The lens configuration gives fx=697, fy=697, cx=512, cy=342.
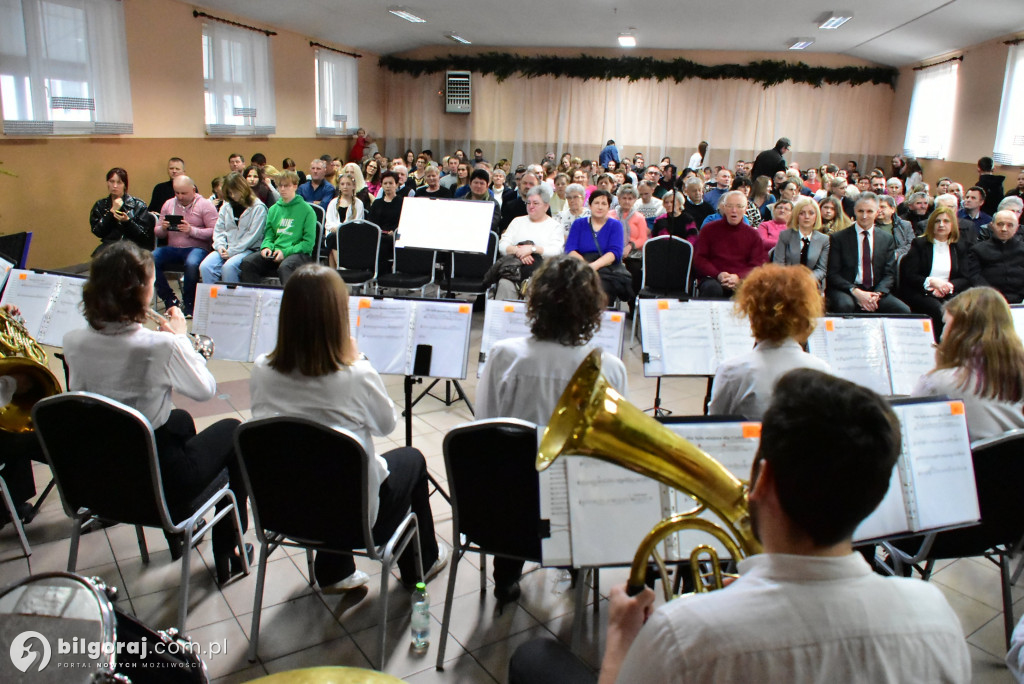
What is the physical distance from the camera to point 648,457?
1.24 meters

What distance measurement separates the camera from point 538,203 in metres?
5.73

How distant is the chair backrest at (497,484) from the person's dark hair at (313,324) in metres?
0.47

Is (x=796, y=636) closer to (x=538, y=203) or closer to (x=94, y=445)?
(x=94, y=445)

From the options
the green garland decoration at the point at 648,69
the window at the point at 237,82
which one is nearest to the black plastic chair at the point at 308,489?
the window at the point at 237,82

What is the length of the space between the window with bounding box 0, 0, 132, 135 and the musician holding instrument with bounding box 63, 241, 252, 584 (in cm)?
594

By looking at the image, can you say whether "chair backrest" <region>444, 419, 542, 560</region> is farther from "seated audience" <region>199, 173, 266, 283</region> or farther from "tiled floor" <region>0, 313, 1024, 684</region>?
"seated audience" <region>199, 173, 266, 283</region>

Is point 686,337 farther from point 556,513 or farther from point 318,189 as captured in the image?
point 318,189

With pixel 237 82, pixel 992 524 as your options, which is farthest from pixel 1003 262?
pixel 237 82

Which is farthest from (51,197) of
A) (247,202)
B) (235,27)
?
(235,27)

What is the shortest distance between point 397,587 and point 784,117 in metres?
14.8

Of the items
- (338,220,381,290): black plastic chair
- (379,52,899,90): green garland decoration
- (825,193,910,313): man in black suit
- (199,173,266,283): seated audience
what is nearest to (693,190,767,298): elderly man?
(825,193,910,313): man in black suit

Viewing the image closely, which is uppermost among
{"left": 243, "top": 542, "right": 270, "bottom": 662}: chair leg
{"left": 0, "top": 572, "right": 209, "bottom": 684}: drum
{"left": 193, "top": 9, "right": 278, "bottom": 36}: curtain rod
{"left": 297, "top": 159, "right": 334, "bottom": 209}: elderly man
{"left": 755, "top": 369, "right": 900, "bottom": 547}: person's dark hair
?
{"left": 193, "top": 9, "right": 278, "bottom": 36}: curtain rod

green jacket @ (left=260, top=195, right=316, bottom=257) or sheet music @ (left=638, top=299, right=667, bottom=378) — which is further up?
green jacket @ (left=260, top=195, right=316, bottom=257)

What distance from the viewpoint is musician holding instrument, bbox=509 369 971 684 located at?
35.7 inches
